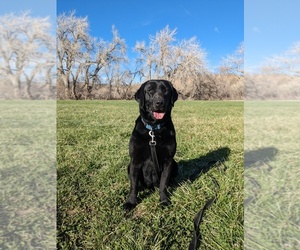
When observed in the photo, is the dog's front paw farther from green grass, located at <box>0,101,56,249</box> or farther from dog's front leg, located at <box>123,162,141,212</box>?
green grass, located at <box>0,101,56,249</box>

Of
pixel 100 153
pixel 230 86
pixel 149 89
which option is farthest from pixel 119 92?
pixel 149 89

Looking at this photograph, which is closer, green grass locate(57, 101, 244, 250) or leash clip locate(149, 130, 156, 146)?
green grass locate(57, 101, 244, 250)

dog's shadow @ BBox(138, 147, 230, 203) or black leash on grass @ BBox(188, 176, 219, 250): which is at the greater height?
dog's shadow @ BBox(138, 147, 230, 203)

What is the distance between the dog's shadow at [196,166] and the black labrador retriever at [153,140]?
49 centimetres

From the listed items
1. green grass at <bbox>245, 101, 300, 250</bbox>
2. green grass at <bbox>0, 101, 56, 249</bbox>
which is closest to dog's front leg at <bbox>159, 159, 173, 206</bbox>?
green grass at <bbox>245, 101, 300, 250</bbox>

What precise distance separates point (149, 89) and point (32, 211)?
1.59m

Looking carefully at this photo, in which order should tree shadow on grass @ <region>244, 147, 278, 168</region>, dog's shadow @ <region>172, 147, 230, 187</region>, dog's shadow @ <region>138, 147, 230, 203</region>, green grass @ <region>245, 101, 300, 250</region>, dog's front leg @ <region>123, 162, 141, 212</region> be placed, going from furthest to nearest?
tree shadow on grass @ <region>244, 147, 278, 168</region>
dog's shadow @ <region>172, 147, 230, 187</region>
dog's shadow @ <region>138, 147, 230, 203</region>
dog's front leg @ <region>123, 162, 141, 212</region>
green grass @ <region>245, 101, 300, 250</region>

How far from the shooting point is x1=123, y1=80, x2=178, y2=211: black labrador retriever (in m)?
2.98

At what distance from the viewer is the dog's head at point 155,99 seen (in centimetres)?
294

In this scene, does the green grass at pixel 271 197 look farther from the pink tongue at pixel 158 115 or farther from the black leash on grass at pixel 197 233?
the pink tongue at pixel 158 115

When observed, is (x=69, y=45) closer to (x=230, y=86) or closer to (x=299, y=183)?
(x=230, y=86)

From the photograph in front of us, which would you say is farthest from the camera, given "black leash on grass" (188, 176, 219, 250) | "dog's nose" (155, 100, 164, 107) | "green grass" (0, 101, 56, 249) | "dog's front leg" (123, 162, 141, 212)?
"dog's front leg" (123, 162, 141, 212)

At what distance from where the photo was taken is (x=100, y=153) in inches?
206

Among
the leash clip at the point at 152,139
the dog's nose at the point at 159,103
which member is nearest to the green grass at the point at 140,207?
the leash clip at the point at 152,139
